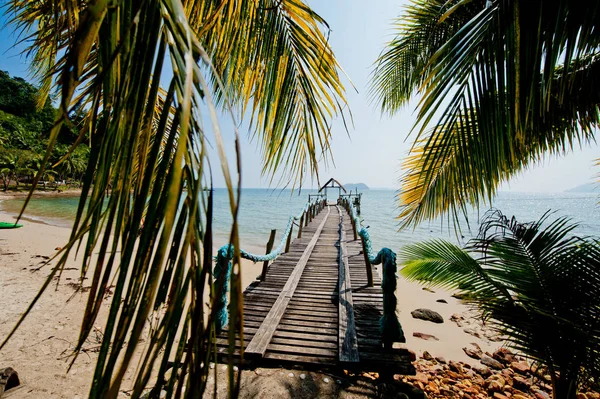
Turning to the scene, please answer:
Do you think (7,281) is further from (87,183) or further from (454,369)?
(454,369)

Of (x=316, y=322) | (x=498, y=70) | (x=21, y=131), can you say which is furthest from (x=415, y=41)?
(x=21, y=131)

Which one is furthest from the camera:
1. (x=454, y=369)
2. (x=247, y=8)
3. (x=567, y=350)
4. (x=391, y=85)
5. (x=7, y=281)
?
(x=7, y=281)

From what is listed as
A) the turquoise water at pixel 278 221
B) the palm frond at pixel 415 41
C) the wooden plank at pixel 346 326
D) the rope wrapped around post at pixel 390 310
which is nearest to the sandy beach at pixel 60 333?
the wooden plank at pixel 346 326

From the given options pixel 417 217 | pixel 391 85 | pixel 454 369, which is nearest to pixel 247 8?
pixel 417 217

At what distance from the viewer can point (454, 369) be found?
5.24 meters

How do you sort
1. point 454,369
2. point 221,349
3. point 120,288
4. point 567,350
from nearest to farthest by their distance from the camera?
point 120,288, point 567,350, point 221,349, point 454,369

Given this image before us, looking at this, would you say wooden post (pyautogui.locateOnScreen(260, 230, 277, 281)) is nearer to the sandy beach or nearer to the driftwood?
the sandy beach

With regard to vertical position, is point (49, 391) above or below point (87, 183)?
below

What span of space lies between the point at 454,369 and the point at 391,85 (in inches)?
214

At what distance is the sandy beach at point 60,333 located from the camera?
3870mm

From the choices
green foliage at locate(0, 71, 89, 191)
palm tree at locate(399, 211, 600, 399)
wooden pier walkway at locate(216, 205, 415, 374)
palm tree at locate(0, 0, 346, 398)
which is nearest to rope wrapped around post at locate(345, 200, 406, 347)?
wooden pier walkway at locate(216, 205, 415, 374)

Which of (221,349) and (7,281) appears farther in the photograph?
(7,281)

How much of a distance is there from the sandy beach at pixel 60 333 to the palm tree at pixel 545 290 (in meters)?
1.87

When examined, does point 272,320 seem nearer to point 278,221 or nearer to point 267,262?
point 267,262
